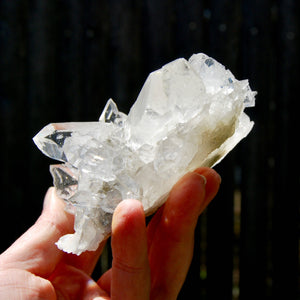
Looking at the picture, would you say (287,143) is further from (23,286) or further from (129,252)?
(23,286)

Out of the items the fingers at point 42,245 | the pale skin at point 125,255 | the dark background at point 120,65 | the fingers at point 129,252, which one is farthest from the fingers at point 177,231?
the dark background at point 120,65

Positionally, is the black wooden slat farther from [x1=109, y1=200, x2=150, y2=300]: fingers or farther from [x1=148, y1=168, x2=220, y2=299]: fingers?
[x1=109, y1=200, x2=150, y2=300]: fingers

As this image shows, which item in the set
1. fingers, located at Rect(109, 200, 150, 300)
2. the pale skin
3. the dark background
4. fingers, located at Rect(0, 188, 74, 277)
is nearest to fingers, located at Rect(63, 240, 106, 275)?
the pale skin

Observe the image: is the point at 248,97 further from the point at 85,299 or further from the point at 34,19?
the point at 34,19

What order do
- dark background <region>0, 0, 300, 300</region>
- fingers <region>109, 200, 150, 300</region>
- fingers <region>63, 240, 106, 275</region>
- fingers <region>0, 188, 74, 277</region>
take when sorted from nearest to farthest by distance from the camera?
fingers <region>109, 200, 150, 300</region> < fingers <region>0, 188, 74, 277</region> < fingers <region>63, 240, 106, 275</region> < dark background <region>0, 0, 300, 300</region>

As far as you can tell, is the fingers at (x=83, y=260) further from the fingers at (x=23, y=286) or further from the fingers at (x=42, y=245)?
the fingers at (x=23, y=286)

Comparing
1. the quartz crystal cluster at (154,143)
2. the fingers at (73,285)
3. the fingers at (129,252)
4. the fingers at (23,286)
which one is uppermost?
the quartz crystal cluster at (154,143)

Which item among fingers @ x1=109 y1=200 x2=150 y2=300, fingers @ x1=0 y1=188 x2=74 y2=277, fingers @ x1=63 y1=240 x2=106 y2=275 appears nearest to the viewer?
fingers @ x1=109 y1=200 x2=150 y2=300
